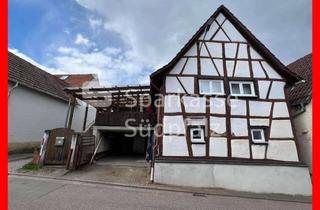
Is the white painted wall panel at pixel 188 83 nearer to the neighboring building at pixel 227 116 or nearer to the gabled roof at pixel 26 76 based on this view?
the neighboring building at pixel 227 116

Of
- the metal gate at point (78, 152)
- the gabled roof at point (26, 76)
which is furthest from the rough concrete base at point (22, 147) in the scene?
the metal gate at point (78, 152)

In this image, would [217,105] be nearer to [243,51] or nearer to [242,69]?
[242,69]

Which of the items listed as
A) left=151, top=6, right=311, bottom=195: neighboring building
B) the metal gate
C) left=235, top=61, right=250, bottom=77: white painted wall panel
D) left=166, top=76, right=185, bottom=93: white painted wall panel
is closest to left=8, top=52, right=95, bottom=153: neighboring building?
the metal gate

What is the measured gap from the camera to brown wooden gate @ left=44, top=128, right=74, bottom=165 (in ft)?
29.8

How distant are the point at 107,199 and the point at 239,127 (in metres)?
5.63

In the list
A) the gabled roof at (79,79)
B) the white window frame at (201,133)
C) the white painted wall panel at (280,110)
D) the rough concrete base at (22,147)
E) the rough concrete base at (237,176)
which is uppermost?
the gabled roof at (79,79)

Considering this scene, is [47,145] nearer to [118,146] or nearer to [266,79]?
[118,146]

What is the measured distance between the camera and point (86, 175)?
7953 mm

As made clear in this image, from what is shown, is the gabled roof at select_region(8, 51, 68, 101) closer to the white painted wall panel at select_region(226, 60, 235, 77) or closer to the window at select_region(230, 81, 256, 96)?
the white painted wall panel at select_region(226, 60, 235, 77)

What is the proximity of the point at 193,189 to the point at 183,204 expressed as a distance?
1.57 metres

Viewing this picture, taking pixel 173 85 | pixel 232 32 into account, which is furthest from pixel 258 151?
pixel 232 32

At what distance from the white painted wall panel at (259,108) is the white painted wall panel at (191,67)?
2763 mm

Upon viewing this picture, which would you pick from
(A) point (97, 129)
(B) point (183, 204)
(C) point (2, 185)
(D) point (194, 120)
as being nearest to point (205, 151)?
(D) point (194, 120)

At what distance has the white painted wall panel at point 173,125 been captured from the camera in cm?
788
